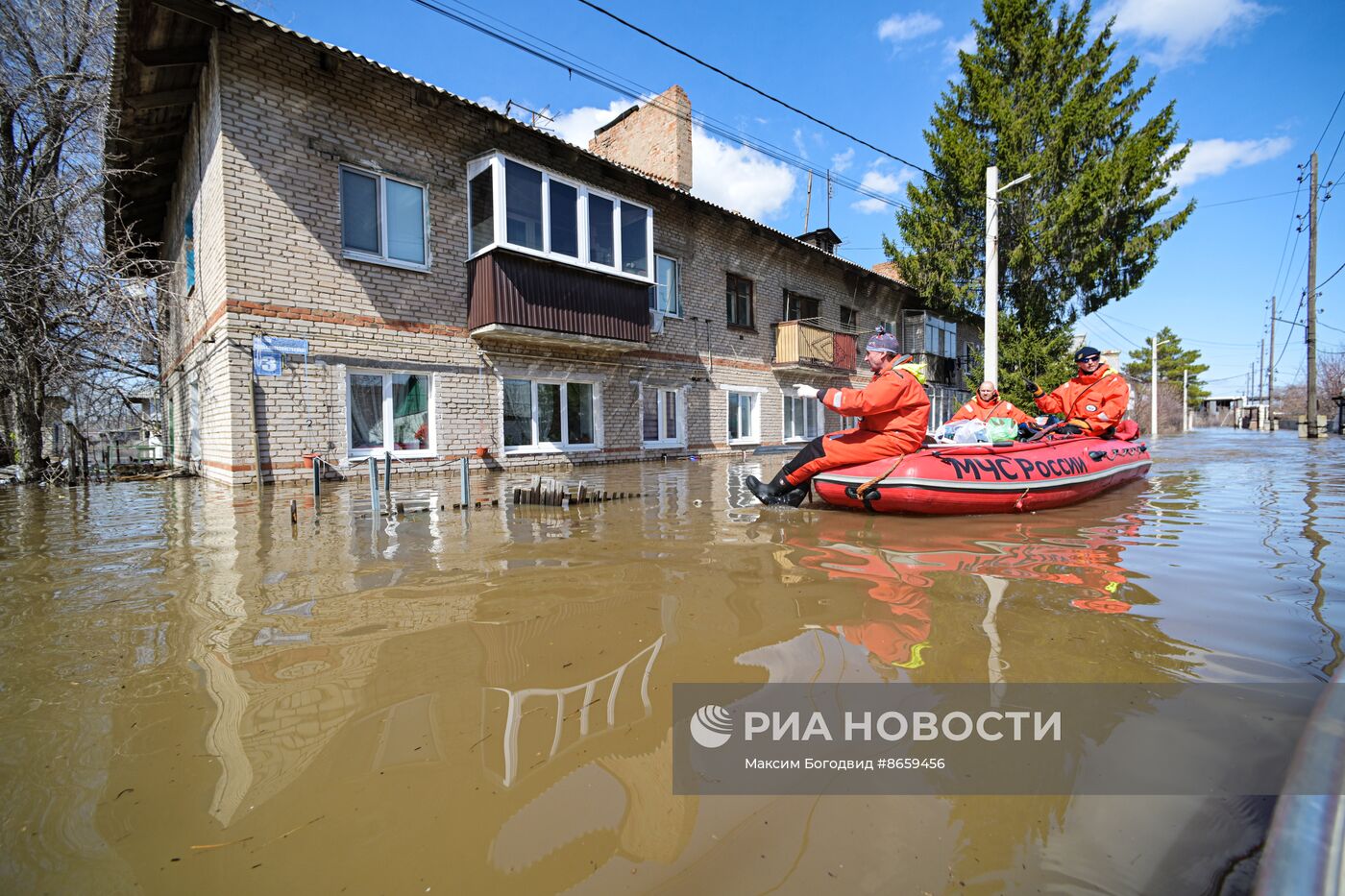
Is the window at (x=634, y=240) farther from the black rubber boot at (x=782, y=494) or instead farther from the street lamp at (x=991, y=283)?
the black rubber boot at (x=782, y=494)

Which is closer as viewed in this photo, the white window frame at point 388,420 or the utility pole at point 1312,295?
the white window frame at point 388,420

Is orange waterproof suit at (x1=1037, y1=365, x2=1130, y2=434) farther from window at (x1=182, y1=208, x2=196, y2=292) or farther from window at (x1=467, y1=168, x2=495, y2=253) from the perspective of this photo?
window at (x1=182, y1=208, x2=196, y2=292)

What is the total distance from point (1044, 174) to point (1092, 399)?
480 inches

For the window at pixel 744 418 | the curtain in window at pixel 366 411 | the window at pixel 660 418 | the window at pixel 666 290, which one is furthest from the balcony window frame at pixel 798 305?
the curtain in window at pixel 366 411

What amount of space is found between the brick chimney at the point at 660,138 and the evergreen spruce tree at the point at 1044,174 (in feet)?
23.4

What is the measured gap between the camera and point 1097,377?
7.82 m

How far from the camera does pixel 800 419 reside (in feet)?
60.2

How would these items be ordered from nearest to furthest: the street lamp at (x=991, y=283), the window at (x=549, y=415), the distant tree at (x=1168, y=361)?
the window at (x=549, y=415) → the street lamp at (x=991, y=283) → the distant tree at (x=1168, y=361)

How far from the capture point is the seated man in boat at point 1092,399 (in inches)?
299

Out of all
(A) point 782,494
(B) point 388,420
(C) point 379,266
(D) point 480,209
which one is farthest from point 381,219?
(A) point 782,494

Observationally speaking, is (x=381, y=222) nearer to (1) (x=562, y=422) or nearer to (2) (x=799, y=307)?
(1) (x=562, y=422)

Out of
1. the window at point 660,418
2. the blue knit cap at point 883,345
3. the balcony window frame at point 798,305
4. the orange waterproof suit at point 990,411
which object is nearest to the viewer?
the blue knit cap at point 883,345

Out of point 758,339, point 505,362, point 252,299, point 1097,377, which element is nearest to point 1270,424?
point 758,339

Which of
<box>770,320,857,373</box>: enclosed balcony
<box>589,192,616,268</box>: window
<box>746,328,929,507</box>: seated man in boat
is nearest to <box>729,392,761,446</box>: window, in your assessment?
<box>770,320,857,373</box>: enclosed balcony
